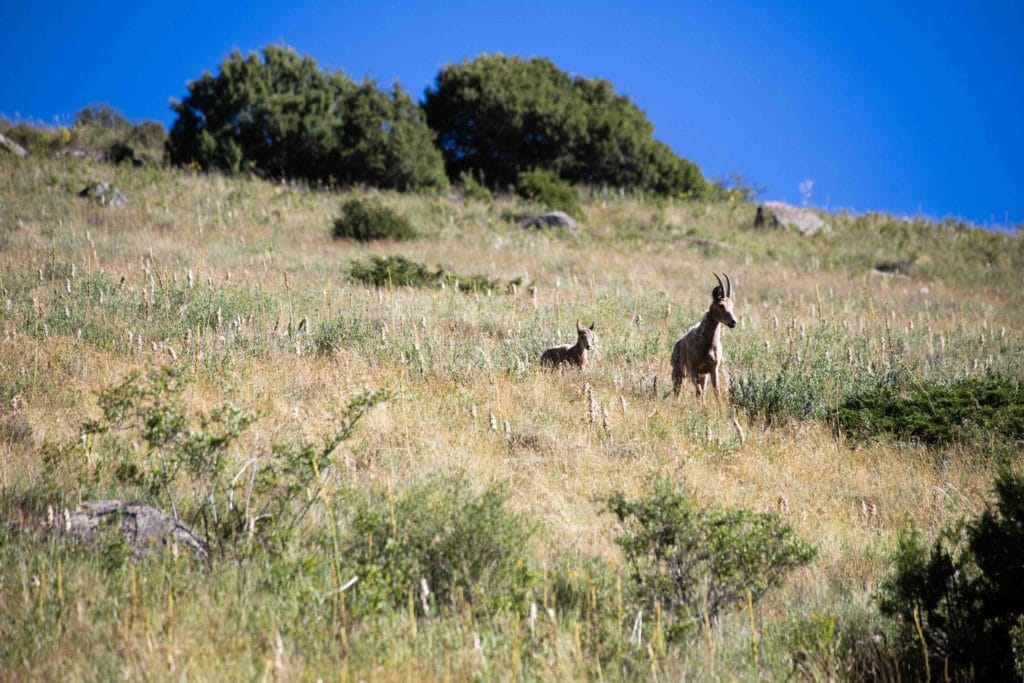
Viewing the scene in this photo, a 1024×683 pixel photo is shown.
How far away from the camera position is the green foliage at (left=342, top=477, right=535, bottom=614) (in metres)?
3.69

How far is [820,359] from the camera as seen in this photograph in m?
8.92

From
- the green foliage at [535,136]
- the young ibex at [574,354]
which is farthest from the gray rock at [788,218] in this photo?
the young ibex at [574,354]

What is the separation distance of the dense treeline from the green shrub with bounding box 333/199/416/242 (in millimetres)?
7472

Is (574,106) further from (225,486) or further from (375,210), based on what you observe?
(225,486)

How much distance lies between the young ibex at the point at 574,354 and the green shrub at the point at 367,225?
9830mm

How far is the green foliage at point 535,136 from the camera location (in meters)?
→ 30.2

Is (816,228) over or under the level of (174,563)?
over

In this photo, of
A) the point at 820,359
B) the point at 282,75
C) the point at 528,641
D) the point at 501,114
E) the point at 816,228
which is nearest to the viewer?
the point at 528,641

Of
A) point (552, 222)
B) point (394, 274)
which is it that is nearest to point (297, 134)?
point (552, 222)

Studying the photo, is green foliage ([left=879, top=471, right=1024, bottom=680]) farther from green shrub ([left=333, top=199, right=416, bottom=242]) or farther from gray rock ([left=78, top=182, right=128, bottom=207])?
gray rock ([left=78, top=182, right=128, bottom=207])

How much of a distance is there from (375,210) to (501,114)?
1392 cm

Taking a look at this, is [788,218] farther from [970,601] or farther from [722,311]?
[970,601]

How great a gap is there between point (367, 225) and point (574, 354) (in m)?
10.2

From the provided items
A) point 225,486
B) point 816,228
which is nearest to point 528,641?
point 225,486
